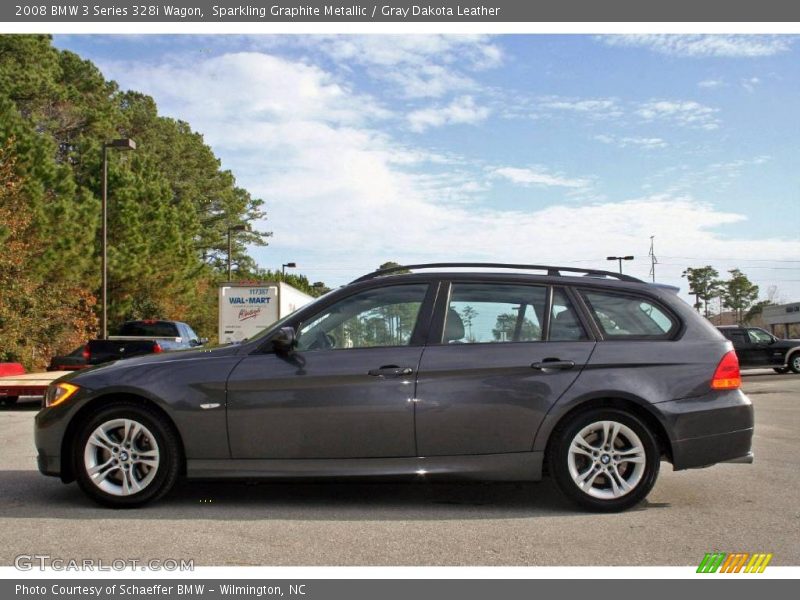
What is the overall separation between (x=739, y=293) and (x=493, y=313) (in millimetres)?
118233

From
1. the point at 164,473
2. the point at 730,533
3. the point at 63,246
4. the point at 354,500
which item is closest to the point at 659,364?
the point at 730,533

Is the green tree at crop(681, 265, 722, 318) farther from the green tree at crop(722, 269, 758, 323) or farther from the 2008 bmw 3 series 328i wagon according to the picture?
the 2008 bmw 3 series 328i wagon

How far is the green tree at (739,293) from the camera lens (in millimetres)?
114125

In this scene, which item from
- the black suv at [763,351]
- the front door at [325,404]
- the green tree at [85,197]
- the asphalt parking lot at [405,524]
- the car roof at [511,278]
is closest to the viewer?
the asphalt parking lot at [405,524]

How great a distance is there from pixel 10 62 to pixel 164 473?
32.7 meters

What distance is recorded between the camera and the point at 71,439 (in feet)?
18.0

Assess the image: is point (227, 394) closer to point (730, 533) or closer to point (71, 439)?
point (71, 439)

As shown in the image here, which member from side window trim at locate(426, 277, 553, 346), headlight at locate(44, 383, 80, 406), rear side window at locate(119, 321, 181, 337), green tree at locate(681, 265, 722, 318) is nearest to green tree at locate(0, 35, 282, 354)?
rear side window at locate(119, 321, 181, 337)

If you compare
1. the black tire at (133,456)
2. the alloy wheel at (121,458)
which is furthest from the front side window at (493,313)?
the alloy wheel at (121,458)

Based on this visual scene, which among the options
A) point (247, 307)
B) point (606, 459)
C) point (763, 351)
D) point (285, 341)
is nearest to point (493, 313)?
point (606, 459)

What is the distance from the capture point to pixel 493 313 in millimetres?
5594

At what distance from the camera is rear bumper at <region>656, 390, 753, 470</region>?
5367mm

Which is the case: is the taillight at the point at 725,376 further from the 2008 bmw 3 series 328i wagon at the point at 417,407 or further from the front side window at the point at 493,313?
the front side window at the point at 493,313

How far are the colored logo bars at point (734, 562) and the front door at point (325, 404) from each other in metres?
1.91
